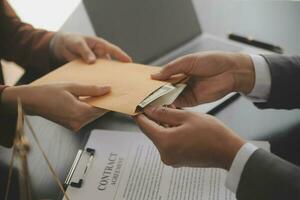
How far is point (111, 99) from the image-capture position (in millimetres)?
784

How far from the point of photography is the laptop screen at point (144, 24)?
1101 millimetres

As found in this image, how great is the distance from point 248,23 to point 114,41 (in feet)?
1.57

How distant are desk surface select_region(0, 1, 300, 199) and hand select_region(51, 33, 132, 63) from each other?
148 mm

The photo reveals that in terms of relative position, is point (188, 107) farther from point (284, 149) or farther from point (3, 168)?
point (3, 168)

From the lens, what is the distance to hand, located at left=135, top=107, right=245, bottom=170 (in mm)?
737

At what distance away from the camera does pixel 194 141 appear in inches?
29.1

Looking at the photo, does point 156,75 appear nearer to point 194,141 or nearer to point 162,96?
point 162,96

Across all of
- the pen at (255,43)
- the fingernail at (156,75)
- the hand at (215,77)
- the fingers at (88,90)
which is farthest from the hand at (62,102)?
the pen at (255,43)

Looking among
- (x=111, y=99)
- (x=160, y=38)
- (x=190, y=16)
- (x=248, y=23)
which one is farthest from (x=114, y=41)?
(x=248, y=23)

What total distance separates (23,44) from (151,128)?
0.63 meters

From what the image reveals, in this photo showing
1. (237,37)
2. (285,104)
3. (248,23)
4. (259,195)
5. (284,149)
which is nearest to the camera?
(259,195)

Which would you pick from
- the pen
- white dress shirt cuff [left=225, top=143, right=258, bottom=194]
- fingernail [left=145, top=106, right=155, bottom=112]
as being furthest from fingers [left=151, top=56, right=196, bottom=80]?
the pen

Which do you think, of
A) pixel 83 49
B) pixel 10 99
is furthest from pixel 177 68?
pixel 10 99

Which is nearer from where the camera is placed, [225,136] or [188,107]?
[225,136]
